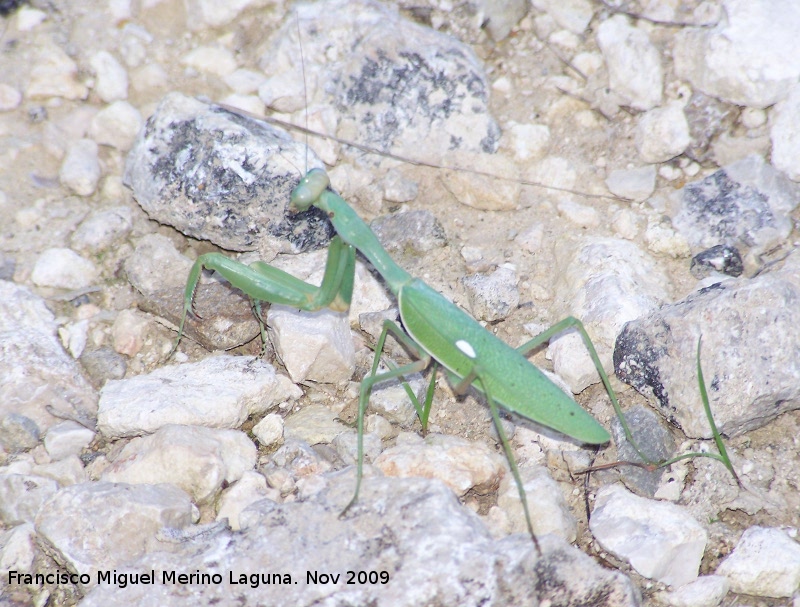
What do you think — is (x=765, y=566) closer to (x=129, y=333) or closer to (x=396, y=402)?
(x=396, y=402)

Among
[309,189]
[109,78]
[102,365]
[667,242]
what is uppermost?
[309,189]

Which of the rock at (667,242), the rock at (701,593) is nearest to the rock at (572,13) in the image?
the rock at (667,242)

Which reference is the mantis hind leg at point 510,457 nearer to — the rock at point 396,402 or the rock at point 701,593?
the rock at point 396,402

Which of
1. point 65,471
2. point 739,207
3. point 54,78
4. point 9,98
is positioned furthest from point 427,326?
point 9,98

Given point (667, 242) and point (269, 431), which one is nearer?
point (269, 431)

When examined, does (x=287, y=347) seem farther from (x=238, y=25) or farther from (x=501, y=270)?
(x=238, y=25)

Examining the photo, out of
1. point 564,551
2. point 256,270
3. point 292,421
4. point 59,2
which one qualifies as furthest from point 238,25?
point 564,551
